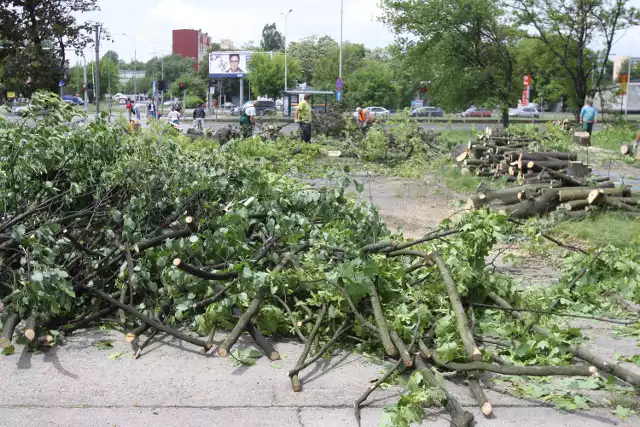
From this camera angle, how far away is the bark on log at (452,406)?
3826 millimetres

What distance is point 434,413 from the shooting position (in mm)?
4047

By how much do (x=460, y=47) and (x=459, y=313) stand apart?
30.2 meters

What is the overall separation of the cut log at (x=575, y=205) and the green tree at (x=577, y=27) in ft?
80.8

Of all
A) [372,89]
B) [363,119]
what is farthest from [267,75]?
[363,119]

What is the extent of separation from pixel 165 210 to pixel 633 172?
14722mm

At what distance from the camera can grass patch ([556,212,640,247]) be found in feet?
28.6

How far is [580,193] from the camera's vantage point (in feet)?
34.1

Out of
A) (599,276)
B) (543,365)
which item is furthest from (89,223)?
(599,276)

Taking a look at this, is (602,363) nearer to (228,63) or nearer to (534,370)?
(534,370)

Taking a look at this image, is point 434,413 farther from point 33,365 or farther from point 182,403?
point 33,365

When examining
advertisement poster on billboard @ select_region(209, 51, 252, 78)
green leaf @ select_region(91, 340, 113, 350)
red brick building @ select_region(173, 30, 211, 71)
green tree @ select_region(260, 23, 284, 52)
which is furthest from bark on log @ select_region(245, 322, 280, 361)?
red brick building @ select_region(173, 30, 211, 71)

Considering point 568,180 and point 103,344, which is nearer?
point 103,344

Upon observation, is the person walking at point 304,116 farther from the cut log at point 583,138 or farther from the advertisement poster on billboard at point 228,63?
the advertisement poster on billboard at point 228,63

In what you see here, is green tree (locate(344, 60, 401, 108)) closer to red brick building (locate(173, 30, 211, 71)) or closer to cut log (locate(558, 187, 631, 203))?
cut log (locate(558, 187, 631, 203))
